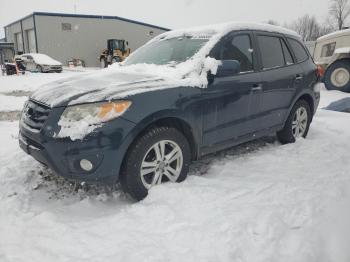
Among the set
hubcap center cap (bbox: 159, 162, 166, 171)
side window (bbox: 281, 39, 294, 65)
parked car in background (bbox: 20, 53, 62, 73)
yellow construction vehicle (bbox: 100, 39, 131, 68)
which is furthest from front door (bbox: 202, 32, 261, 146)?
yellow construction vehicle (bbox: 100, 39, 131, 68)

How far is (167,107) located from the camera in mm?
3205

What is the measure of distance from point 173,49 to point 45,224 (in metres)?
2.46

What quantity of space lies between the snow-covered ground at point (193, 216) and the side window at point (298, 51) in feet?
5.68

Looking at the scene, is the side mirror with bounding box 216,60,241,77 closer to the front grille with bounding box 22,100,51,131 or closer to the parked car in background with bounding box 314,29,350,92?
the front grille with bounding box 22,100,51,131

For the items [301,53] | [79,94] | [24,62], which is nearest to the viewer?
[79,94]

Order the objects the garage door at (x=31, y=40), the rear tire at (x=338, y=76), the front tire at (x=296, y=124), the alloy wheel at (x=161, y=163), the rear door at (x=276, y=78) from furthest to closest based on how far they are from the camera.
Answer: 1. the garage door at (x=31, y=40)
2. the rear tire at (x=338, y=76)
3. the front tire at (x=296, y=124)
4. the rear door at (x=276, y=78)
5. the alloy wheel at (x=161, y=163)

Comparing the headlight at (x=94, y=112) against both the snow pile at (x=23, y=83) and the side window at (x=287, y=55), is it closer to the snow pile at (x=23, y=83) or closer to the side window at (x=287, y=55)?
the side window at (x=287, y=55)

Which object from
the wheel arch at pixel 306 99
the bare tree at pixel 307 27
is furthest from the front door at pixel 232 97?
the bare tree at pixel 307 27

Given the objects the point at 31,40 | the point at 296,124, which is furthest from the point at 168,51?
the point at 31,40

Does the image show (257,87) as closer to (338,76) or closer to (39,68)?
(338,76)

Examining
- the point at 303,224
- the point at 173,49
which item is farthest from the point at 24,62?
the point at 303,224

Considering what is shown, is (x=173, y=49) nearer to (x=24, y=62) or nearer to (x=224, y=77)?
(x=224, y=77)

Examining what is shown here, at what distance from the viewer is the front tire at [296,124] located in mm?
4988

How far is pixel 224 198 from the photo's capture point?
3.24 metres
